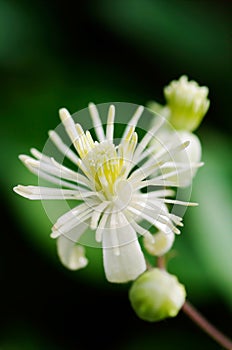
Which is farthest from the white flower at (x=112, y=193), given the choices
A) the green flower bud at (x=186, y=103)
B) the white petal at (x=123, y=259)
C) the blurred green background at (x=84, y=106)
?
the blurred green background at (x=84, y=106)

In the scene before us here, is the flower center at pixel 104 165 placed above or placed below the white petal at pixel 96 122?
below

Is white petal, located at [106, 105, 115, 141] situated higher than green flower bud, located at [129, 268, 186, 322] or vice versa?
white petal, located at [106, 105, 115, 141]

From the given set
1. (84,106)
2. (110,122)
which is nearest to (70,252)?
(110,122)

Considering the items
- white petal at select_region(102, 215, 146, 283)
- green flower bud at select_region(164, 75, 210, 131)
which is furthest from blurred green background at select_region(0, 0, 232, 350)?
white petal at select_region(102, 215, 146, 283)

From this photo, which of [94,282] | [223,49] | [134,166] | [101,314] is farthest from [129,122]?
[223,49]

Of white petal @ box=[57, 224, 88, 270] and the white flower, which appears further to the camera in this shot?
white petal @ box=[57, 224, 88, 270]

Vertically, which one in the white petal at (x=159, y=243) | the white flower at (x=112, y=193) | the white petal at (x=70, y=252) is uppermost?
the white flower at (x=112, y=193)

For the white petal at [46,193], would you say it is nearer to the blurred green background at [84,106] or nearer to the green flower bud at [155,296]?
the green flower bud at [155,296]

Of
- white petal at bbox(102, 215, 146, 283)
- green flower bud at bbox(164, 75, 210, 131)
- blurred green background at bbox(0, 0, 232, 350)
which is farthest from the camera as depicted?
blurred green background at bbox(0, 0, 232, 350)

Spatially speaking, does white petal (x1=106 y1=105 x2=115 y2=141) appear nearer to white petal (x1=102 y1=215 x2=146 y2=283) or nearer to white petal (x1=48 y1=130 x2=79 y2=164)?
white petal (x1=48 y1=130 x2=79 y2=164)
